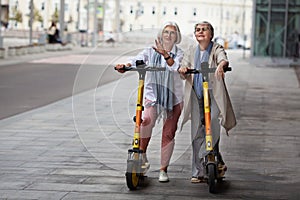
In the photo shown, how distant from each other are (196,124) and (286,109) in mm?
9698

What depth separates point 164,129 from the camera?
855 centimetres

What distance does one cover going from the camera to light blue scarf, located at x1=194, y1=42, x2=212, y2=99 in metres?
8.38

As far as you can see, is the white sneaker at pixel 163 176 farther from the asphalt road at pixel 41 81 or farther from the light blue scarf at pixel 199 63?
the asphalt road at pixel 41 81

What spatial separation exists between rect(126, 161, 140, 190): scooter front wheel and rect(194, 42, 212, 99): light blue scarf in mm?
1036

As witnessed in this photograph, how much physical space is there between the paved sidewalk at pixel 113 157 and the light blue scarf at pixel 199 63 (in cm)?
65

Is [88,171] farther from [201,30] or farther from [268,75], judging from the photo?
[268,75]

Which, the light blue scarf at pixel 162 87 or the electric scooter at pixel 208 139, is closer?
the electric scooter at pixel 208 139

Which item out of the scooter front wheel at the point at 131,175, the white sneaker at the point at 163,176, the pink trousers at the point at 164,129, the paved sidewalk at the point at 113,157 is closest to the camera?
the scooter front wheel at the point at 131,175

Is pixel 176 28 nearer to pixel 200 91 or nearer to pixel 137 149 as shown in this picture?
pixel 200 91

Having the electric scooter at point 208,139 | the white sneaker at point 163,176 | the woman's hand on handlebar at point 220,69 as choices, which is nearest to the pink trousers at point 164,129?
the white sneaker at point 163,176

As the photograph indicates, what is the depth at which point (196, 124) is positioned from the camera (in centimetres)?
857

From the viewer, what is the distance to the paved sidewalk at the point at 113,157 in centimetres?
818

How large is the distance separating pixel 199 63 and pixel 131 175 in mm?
1353

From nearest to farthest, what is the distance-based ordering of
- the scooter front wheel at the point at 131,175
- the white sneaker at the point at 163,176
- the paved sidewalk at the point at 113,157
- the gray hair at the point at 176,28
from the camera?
the scooter front wheel at the point at 131,175 < the paved sidewalk at the point at 113,157 < the gray hair at the point at 176,28 < the white sneaker at the point at 163,176
